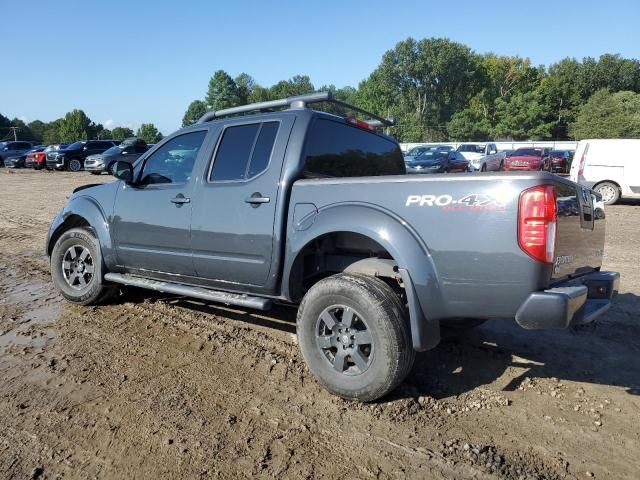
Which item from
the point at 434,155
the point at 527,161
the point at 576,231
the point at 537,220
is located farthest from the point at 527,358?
the point at 527,161

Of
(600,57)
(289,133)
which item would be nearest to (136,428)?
(289,133)

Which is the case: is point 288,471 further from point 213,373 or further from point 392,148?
point 392,148

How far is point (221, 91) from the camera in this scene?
91.1 m

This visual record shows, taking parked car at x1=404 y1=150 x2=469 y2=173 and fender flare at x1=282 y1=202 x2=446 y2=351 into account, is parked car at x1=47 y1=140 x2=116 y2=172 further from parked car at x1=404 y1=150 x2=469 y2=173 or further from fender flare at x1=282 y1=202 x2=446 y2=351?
fender flare at x1=282 y1=202 x2=446 y2=351

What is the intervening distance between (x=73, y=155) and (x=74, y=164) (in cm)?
51

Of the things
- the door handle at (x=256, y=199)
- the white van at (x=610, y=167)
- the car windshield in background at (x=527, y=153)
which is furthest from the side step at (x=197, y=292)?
the car windshield in background at (x=527, y=153)

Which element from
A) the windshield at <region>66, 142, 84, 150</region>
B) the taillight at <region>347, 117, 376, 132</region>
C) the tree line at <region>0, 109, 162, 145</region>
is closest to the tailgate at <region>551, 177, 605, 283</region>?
the taillight at <region>347, 117, 376, 132</region>

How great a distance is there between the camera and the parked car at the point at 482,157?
2725 centimetres

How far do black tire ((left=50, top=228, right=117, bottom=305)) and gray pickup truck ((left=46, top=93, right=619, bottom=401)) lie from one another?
0.04 meters

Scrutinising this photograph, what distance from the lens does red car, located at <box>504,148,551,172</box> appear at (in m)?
23.8

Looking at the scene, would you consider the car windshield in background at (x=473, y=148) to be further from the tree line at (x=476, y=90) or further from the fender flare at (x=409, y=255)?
the tree line at (x=476, y=90)

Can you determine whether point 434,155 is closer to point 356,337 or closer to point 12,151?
point 356,337

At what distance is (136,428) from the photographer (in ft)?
9.71

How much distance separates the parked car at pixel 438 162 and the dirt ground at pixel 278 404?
18.5 metres
